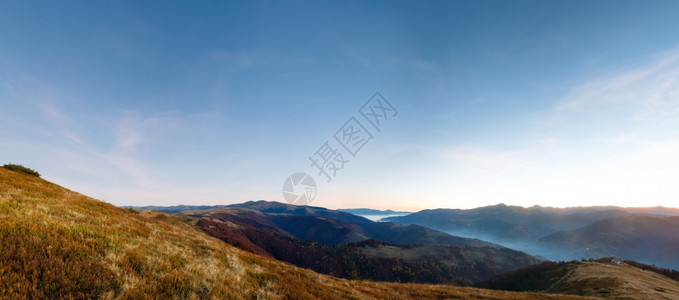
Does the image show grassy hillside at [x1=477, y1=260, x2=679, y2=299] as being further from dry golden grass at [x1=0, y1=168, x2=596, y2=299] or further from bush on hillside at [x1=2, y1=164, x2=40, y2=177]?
bush on hillside at [x1=2, y1=164, x2=40, y2=177]

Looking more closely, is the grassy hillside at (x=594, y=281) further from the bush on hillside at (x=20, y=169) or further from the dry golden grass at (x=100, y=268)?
the bush on hillside at (x=20, y=169)

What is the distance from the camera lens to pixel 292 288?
12133 millimetres

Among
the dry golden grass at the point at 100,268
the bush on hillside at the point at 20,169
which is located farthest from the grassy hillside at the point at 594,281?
the bush on hillside at the point at 20,169

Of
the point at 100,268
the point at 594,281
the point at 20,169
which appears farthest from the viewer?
the point at 594,281

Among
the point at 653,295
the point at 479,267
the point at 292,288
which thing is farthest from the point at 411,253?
the point at 292,288

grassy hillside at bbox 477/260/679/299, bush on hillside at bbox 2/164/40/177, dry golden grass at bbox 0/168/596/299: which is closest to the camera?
dry golden grass at bbox 0/168/596/299

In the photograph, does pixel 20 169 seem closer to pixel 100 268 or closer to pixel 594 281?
pixel 100 268

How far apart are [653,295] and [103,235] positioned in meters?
39.9

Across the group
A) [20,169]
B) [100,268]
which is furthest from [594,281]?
[20,169]

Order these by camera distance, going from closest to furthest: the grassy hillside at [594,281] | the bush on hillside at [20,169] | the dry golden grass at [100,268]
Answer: the dry golden grass at [100,268] → the grassy hillside at [594,281] → the bush on hillside at [20,169]

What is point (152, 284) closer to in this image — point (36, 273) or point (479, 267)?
point (36, 273)

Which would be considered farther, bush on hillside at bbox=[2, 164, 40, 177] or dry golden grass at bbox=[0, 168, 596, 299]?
bush on hillside at bbox=[2, 164, 40, 177]

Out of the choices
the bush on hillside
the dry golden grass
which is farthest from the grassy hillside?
the bush on hillside

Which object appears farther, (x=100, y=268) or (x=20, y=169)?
(x=20, y=169)
